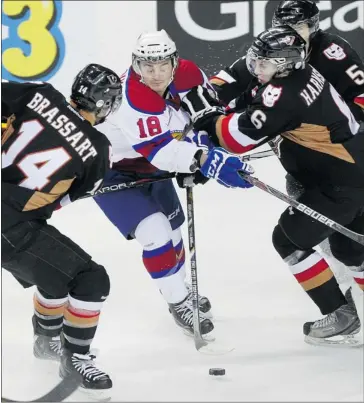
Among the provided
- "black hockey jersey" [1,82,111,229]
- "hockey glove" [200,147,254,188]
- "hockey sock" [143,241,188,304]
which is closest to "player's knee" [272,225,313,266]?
"hockey glove" [200,147,254,188]

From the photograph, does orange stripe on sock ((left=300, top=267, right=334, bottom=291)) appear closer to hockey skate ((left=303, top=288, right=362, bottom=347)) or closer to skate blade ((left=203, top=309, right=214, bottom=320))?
hockey skate ((left=303, top=288, right=362, bottom=347))

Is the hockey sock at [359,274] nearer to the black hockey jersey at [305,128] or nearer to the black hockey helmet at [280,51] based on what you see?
the black hockey jersey at [305,128]

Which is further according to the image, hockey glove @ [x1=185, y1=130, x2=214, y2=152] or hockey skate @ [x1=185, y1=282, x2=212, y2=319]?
hockey skate @ [x1=185, y1=282, x2=212, y2=319]

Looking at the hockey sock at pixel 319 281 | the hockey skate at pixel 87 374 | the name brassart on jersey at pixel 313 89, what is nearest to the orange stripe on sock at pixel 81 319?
the hockey skate at pixel 87 374

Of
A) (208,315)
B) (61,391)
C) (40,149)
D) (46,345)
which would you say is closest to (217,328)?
(208,315)

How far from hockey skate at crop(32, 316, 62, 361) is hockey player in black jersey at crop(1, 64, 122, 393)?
Answer: 227 mm

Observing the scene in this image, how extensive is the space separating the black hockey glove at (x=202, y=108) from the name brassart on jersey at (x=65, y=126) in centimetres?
74

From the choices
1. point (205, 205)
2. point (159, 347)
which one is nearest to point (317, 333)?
point (159, 347)

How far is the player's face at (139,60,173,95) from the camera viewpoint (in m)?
3.80

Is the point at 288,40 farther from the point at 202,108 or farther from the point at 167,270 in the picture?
the point at 167,270

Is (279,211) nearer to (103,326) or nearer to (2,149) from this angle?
(103,326)

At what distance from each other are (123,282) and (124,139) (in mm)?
856

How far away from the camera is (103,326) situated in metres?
4.14

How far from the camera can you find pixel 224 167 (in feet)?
12.3
